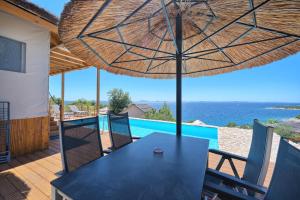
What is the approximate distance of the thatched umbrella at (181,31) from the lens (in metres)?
1.79

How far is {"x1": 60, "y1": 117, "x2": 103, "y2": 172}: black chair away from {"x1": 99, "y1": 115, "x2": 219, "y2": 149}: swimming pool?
4705 millimetres

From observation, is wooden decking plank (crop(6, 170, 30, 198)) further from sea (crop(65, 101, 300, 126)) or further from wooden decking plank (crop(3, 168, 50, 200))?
sea (crop(65, 101, 300, 126))

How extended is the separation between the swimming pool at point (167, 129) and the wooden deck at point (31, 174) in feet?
9.60

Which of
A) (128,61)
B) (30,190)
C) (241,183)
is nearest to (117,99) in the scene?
(128,61)

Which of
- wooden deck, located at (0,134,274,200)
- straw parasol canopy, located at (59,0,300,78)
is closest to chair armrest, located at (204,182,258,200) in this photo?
straw parasol canopy, located at (59,0,300,78)

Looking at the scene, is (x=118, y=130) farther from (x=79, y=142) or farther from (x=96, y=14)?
(x=96, y=14)

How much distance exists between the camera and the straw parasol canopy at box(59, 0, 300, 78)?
5.86 ft

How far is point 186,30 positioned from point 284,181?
248 centimetres

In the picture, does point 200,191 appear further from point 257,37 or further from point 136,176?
point 257,37

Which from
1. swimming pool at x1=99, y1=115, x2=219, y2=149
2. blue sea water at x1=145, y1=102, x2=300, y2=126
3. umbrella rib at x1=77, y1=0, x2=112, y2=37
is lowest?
blue sea water at x1=145, y1=102, x2=300, y2=126

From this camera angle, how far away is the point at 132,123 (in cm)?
1065

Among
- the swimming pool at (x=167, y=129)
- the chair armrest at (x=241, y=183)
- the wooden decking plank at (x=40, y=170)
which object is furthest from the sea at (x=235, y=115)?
the chair armrest at (x=241, y=183)

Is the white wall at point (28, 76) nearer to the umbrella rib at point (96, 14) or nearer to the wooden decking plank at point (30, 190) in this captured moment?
the wooden decking plank at point (30, 190)

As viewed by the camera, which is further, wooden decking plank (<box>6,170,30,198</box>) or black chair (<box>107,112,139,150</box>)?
black chair (<box>107,112,139,150</box>)
